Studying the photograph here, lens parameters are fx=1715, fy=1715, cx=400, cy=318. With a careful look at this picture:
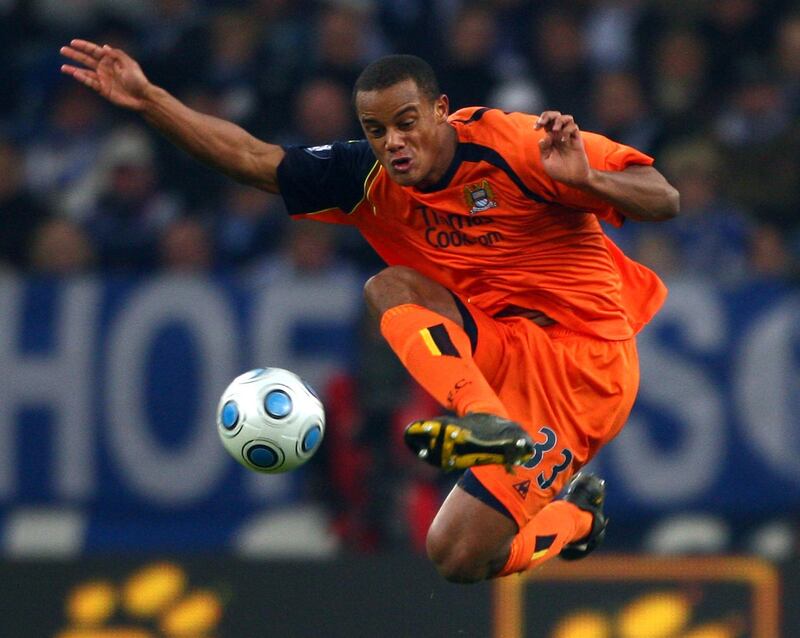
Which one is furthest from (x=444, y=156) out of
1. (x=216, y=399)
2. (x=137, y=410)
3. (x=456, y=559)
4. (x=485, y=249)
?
(x=137, y=410)

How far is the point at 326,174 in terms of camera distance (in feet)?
19.6

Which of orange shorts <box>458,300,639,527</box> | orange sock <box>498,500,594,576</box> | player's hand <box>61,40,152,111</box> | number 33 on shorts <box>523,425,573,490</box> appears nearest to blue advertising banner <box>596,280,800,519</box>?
orange sock <box>498,500,594,576</box>

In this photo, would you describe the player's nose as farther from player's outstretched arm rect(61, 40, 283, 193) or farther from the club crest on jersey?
player's outstretched arm rect(61, 40, 283, 193)

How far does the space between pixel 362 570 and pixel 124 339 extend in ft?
5.84

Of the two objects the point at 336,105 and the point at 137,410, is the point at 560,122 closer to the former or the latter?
the point at 137,410

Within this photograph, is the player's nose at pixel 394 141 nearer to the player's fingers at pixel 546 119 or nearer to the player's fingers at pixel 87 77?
the player's fingers at pixel 546 119

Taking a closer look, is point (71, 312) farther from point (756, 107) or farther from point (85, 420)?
point (756, 107)

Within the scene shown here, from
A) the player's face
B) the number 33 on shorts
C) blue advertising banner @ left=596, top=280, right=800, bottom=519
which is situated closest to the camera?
the player's face

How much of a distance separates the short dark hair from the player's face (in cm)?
2

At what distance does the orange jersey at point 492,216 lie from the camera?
18.7ft

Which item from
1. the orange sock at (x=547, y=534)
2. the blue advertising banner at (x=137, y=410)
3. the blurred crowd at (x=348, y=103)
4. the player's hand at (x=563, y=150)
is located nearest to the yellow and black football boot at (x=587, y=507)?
the orange sock at (x=547, y=534)

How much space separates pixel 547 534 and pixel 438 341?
0.94 meters

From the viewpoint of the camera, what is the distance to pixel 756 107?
30.5ft

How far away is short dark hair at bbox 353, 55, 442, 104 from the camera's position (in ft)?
18.3
